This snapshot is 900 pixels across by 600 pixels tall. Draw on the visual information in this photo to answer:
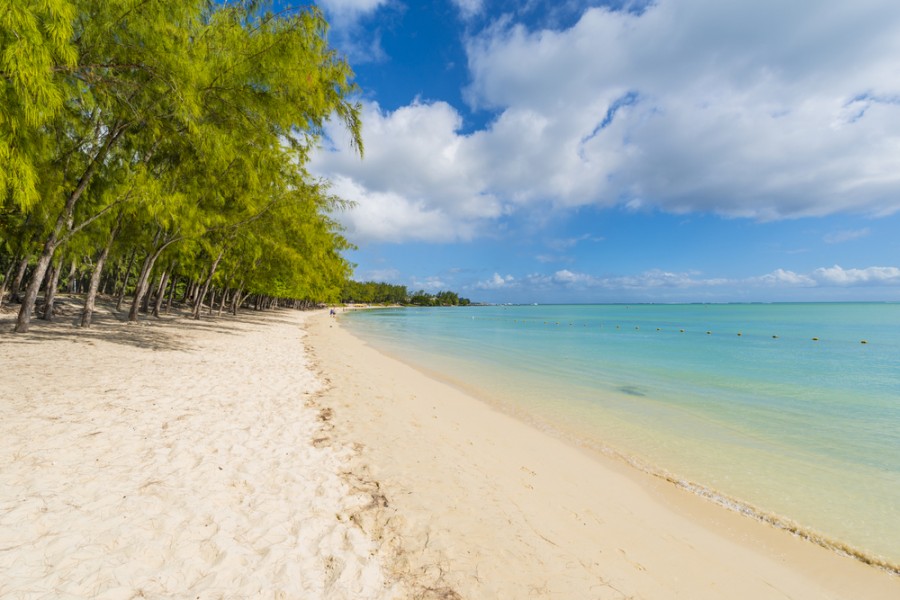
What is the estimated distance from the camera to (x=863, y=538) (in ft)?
17.7

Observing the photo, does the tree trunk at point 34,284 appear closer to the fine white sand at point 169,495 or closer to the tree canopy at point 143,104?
the tree canopy at point 143,104

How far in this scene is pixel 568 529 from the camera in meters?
4.69

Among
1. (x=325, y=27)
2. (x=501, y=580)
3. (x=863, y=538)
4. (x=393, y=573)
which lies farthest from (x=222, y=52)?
(x=863, y=538)

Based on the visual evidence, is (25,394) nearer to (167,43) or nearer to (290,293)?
(167,43)

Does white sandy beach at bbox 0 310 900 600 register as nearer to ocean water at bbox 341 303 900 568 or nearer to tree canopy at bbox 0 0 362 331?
ocean water at bbox 341 303 900 568

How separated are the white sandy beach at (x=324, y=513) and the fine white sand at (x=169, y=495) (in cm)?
2

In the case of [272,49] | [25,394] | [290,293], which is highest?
[272,49]

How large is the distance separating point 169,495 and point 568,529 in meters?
4.64

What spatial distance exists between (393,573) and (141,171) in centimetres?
1419

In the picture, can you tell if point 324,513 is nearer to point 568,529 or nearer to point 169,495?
point 169,495

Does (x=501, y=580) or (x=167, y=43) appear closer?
(x=501, y=580)

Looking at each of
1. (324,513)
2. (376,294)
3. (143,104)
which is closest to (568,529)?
(324,513)

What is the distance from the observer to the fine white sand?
2.97 metres

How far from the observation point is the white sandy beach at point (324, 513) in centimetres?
318
